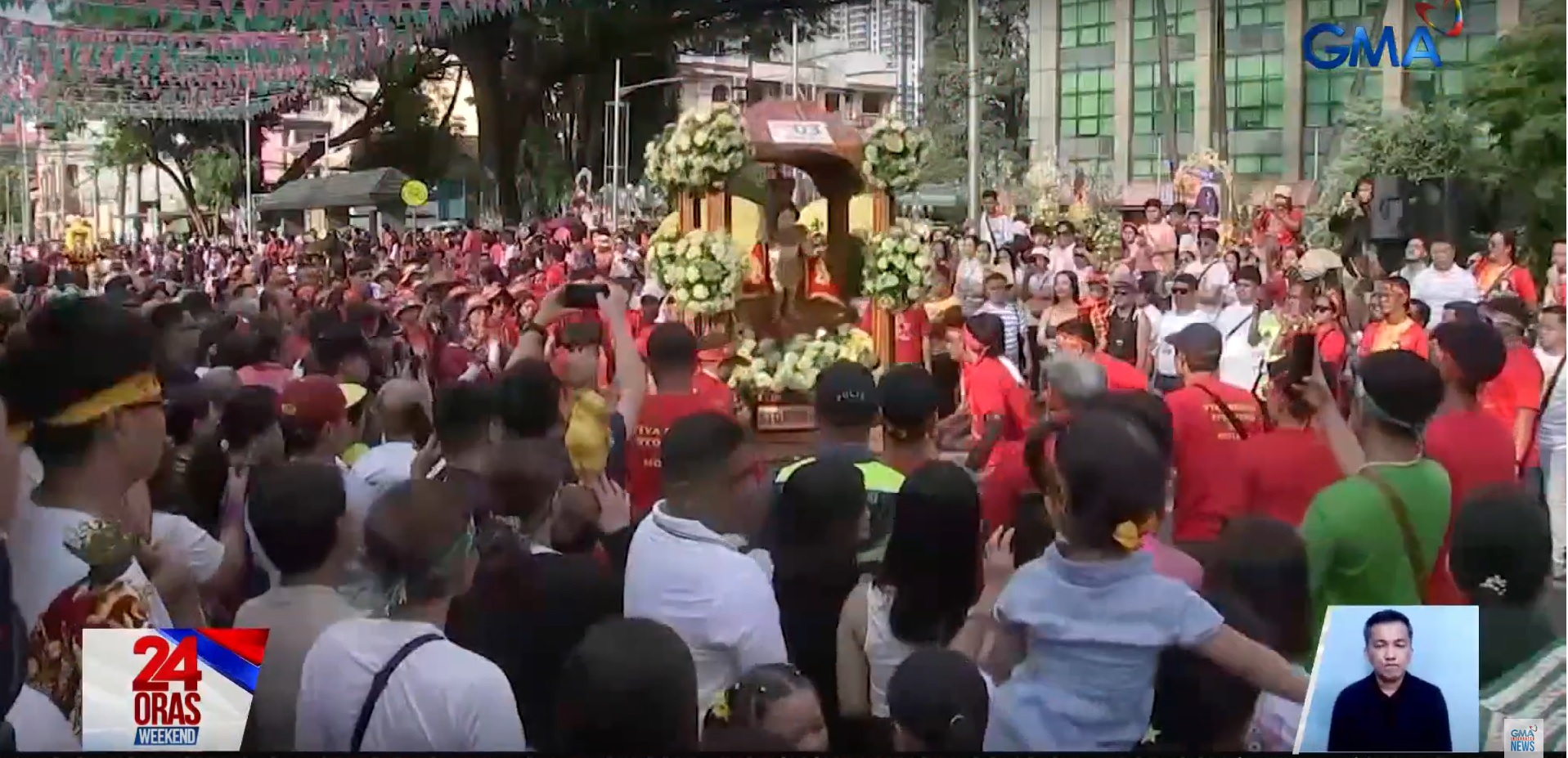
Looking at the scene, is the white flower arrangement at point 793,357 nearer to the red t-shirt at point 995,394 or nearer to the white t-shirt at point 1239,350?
the red t-shirt at point 995,394

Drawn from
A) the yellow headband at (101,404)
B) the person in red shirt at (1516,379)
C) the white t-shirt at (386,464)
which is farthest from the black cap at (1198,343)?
the yellow headband at (101,404)

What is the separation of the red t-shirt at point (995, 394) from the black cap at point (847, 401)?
37.7 inches

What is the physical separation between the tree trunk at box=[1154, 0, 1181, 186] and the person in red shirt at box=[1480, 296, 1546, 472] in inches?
167

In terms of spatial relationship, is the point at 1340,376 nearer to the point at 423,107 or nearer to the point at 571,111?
the point at 571,111

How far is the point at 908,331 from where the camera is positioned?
22.1 ft

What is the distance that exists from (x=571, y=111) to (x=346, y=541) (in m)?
2.43

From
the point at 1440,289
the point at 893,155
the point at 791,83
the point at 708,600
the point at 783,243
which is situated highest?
the point at 791,83

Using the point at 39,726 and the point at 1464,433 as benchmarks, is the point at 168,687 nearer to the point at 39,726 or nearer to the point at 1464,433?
the point at 39,726

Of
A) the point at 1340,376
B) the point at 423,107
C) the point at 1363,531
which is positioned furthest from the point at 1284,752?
the point at 423,107

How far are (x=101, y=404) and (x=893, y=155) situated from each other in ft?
12.8

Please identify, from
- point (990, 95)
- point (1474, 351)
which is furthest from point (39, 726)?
point (990, 95)

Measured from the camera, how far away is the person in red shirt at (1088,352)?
5.18 m

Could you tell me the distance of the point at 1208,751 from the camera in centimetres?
295

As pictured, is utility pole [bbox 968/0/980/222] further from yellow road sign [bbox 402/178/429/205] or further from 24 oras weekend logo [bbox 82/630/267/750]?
24 oras weekend logo [bbox 82/630/267/750]
